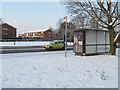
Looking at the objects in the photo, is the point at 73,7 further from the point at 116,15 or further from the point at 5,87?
the point at 5,87

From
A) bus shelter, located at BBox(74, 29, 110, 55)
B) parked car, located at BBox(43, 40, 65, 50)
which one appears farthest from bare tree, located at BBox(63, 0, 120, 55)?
parked car, located at BBox(43, 40, 65, 50)

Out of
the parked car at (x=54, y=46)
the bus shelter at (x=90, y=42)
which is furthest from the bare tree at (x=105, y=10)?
the parked car at (x=54, y=46)

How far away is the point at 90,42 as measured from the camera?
17.7 meters

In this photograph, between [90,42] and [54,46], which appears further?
[54,46]

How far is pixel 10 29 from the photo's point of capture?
303 feet

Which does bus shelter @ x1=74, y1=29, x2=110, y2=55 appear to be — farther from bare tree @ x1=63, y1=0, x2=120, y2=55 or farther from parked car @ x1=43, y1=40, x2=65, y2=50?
parked car @ x1=43, y1=40, x2=65, y2=50

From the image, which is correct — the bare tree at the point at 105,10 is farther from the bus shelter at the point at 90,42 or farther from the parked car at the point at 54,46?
the parked car at the point at 54,46

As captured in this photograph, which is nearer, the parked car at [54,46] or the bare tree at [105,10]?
the bare tree at [105,10]

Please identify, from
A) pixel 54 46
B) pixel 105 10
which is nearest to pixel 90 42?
pixel 105 10

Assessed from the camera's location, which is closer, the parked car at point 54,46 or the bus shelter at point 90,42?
the bus shelter at point 90,42

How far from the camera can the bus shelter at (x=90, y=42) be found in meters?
17.2

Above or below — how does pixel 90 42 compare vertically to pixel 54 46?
above

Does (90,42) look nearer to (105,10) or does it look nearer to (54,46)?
(105,10)

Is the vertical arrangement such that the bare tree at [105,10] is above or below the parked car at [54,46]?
above
